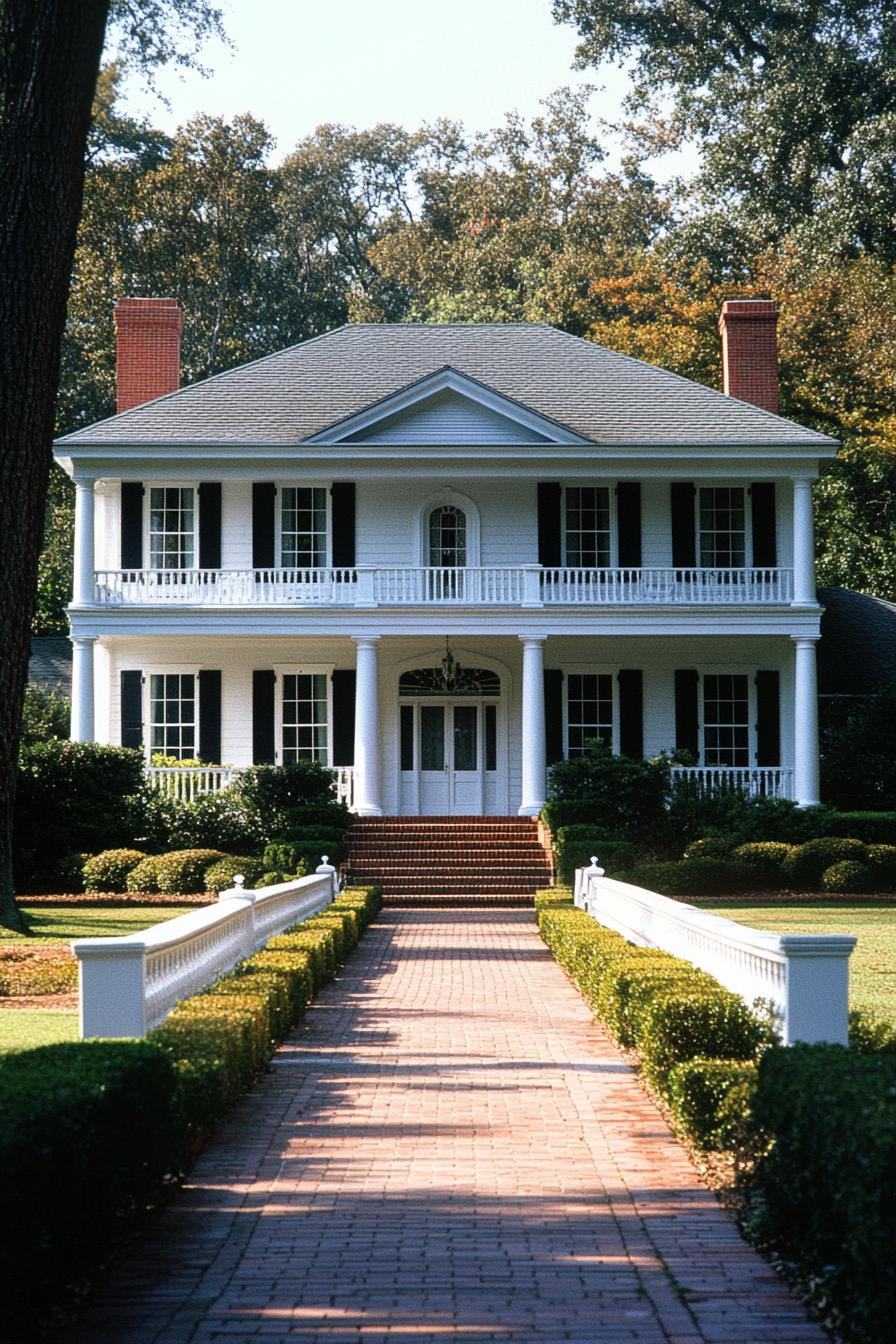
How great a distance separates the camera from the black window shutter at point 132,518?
97.9ft

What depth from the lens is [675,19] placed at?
44156 mm

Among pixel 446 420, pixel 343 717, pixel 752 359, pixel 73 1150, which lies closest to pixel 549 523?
pixel 446 420

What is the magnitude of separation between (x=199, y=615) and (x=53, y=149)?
17.3 meters

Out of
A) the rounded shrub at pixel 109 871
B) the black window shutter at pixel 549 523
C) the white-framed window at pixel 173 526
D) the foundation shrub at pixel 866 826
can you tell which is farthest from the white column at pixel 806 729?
the rounded shrub at pixel 109 871

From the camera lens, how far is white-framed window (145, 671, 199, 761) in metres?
30.0

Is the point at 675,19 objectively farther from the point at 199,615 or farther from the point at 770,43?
the point at 199,615

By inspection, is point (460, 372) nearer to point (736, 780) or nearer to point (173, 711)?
point (173, 711)

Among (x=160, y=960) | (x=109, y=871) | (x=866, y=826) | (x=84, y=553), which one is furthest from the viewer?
(x=84, y=553)

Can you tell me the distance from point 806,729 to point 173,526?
11.9 m

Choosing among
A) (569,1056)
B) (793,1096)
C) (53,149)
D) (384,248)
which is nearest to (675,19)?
(384,248)

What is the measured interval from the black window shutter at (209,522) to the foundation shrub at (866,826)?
11.8m

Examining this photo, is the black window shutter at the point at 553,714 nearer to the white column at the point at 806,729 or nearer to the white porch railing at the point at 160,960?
the white column at the point at 806,729

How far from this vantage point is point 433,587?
1154 inches

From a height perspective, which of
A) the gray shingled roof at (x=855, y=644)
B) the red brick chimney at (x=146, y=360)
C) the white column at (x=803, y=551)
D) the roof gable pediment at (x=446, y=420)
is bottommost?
the gray shingled roof at (x=855, y=644)
